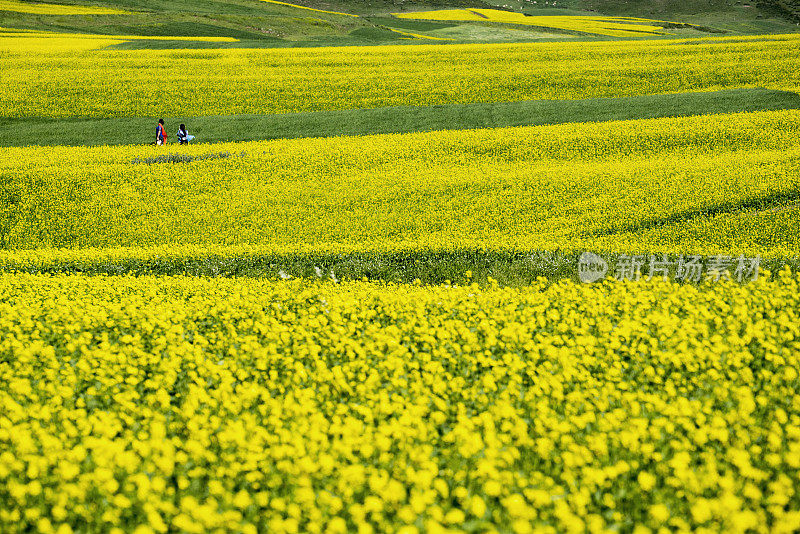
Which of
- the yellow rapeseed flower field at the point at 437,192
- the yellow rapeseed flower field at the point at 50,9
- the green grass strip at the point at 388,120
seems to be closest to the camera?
the yellow rapeseed flower field at the point at 437,192

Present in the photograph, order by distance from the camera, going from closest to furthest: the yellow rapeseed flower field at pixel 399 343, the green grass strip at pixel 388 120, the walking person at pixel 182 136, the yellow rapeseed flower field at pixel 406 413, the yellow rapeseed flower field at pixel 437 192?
the yellow rapeseed flower field at pixel 406 413 → the yellow rapeseed flower field at pixel 399 343 → the yellow rapeseed flower field at pixel 437 192 → the walking person at pixel 182 136 → the green grass strip at pixel 388 120

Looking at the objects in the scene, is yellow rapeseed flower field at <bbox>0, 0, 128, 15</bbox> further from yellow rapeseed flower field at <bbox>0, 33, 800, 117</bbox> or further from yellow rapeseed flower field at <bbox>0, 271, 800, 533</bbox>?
yellow rapeseed flower field at <bbox>0, 271, 800, 533</bbox>

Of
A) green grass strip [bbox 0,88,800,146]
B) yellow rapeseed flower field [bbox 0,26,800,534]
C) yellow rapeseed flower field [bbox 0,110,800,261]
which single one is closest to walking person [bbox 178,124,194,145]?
yellow rapeseed flower field [bbox 0,110,800,261]

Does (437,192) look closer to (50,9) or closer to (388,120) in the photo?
(388,120)

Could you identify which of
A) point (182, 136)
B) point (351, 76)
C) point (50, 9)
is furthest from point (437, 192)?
point (50, 9)

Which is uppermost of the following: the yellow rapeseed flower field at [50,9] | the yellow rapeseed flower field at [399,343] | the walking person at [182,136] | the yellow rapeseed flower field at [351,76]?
the yellow rapeseed flower field at [50,9]

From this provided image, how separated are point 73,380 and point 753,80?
41.8m

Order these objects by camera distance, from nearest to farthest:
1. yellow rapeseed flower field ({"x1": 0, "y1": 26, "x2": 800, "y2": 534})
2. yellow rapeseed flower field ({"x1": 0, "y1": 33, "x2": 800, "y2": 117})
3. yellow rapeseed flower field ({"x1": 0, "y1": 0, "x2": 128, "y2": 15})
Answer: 1. yellow rapeseed flower field ({"x1": 0, "y1": 26, "x2": 800, "y2": 534})
2. yellow rapeseed flower field ({"x1": 0, "y1": 33, "x2": 800, "y2": 117})
3. yellow rapeseed flower field ({"x1": 0, "y1": 0, "x2": 128, "y2": 15})

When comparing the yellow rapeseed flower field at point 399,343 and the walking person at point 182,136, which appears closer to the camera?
the yellow rapeseed flower field at point 399,343

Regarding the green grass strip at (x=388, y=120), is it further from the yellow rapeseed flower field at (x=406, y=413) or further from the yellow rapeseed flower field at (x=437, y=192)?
the yellow rapeseed flower field at (x=406, y=413)

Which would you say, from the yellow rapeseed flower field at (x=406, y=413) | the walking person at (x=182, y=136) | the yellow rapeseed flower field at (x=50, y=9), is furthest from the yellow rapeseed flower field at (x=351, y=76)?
the yellow rapeseed flower field at (x=50, y=9)

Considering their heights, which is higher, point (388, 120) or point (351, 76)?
point (351, 76)

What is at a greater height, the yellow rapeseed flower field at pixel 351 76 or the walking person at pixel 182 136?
the yellow rapeseed flower field at pixel 351 76

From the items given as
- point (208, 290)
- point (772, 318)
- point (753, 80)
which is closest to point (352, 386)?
point (208, 290)
